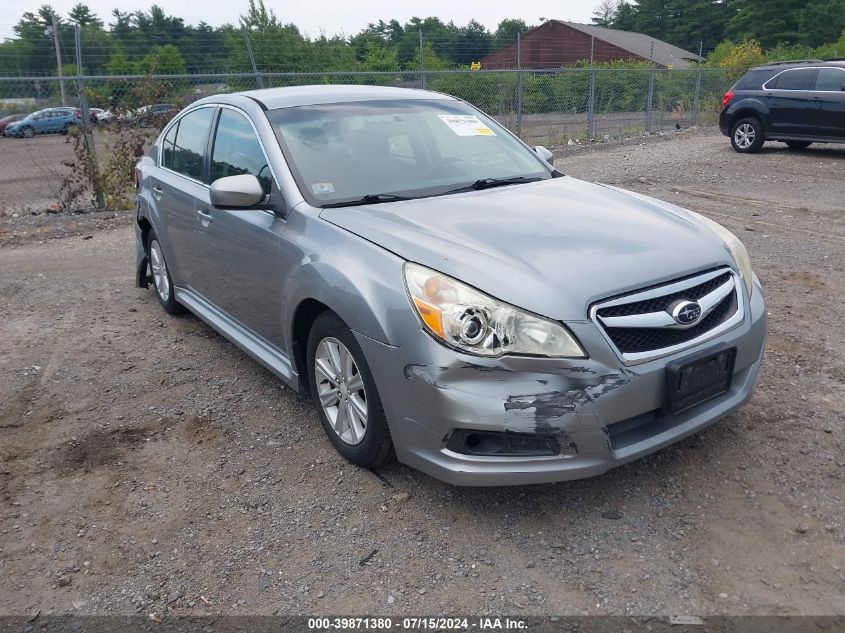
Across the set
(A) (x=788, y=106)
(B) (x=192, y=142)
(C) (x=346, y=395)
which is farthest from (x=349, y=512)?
(A) (x=788, y=106)

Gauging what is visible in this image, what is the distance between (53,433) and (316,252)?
1.88 metres

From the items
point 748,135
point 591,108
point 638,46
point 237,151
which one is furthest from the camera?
point 638,46

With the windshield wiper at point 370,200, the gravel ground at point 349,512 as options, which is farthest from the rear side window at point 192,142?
the windshield wiper at point 370,200

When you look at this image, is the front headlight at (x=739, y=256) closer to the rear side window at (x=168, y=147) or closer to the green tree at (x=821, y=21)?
the rear side window at (x=168, y=147)

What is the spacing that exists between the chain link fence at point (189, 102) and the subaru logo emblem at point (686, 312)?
9.63 meters

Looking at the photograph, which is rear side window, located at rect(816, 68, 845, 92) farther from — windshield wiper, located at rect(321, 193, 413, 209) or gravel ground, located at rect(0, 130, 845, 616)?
windshield wiper, located at rect(321, 193, 413, 209)

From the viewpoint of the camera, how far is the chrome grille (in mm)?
2734

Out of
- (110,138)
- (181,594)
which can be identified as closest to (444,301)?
(181,594)

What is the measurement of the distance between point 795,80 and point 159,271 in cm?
1238

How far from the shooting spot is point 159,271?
228 inches

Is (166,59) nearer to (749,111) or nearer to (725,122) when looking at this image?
(725,122)

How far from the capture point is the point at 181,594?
2680mm

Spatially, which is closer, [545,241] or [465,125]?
[545,241]

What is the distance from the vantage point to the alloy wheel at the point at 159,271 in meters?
5.62
